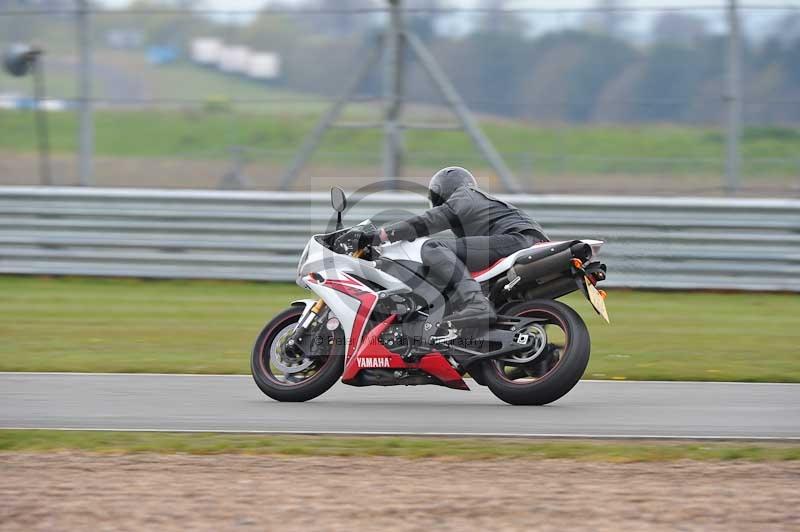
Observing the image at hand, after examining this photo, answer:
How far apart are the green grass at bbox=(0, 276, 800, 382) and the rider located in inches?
69.6

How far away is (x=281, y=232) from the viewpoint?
47.9 ft

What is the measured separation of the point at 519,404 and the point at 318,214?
712 cm

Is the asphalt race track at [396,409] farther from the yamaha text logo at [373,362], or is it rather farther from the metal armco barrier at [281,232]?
the metal armco barrier at [281,232]

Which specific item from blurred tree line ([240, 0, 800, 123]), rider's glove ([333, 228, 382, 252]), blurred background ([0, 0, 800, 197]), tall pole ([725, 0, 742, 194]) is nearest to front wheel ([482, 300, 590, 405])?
rider's glove ([333, 228, 382, 252])

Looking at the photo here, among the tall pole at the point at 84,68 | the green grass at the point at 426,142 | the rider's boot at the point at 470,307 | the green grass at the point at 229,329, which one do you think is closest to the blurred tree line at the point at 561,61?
the tall pole at the point at 84,68

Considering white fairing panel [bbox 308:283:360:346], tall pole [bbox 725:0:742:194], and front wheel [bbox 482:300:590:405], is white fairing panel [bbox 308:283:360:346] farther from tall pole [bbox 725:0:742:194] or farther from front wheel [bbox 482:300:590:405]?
tall pole [bbox 725:0:742:194]

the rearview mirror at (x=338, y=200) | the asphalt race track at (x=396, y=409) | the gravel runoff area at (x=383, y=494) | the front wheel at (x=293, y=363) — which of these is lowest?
the gravel runoff area at (x=383, y=494)

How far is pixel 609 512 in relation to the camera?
5320 millimetres

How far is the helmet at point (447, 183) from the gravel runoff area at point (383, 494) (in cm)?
233

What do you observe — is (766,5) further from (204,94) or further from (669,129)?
(204,94)

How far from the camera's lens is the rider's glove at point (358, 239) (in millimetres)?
7953

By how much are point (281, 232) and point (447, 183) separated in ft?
21.9

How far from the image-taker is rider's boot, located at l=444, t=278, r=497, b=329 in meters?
7.69

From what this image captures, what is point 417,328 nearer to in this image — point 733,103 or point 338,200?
point 338,200
